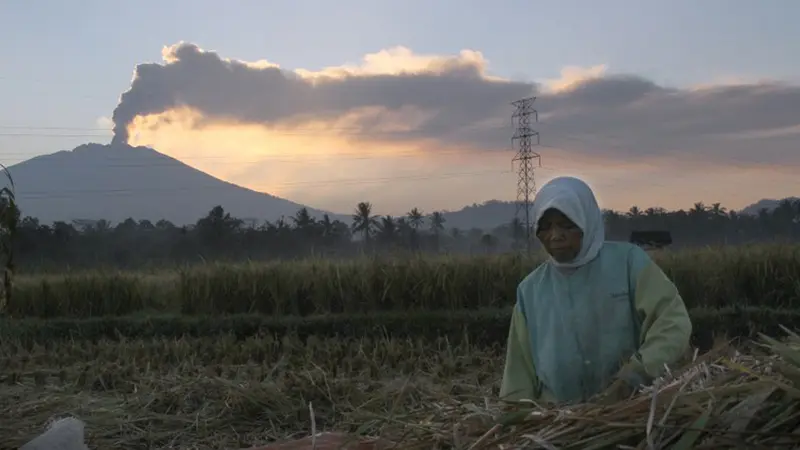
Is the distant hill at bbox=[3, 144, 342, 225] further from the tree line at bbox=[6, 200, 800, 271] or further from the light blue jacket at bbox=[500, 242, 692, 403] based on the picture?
the light blue jacket at bbox=[500, 242, 692, 403]

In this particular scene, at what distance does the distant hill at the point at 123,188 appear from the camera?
392ft

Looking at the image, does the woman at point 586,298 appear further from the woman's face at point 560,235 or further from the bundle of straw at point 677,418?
the bundle of straw at point 677,418

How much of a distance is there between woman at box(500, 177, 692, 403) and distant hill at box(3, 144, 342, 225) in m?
113

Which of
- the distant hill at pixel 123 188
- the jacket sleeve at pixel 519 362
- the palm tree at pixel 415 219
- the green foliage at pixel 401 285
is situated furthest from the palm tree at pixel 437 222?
the distant hill at pixel 123 188

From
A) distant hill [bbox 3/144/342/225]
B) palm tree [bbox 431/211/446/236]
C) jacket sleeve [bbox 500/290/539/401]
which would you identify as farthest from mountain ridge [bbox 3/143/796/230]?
jacket sleeve [bbox 500/290/539/401]

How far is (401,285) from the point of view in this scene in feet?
37.1

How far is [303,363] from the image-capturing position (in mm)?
7711

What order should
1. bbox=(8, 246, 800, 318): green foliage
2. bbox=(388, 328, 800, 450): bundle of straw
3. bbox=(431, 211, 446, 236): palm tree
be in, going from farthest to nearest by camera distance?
bbox=(431, 211, 446, 236): palm tree
bbox=(8, 246, 800, 318): green foliage
bbox=(388, 328, 800, 450): bundle of straw

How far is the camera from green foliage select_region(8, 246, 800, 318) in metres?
10.9

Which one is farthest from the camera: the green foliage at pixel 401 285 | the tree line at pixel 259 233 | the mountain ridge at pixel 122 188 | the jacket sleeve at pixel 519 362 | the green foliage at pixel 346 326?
the mountain ridge at pixel 122 188

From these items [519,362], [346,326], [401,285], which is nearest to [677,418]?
[519,362]

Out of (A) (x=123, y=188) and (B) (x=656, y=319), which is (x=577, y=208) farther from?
(A) (x=123, y=188)

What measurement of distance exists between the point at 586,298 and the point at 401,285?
354 inches

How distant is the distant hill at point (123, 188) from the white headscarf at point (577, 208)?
11321cm
